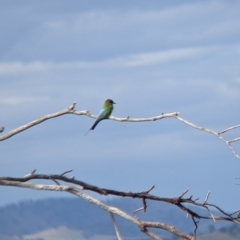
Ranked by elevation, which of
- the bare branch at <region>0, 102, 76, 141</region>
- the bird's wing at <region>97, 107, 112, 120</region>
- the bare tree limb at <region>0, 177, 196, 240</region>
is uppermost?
the bird's wing at <region>97, 107, 112, 120</region>

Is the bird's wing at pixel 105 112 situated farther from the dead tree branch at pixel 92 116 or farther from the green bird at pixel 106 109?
the dead tree branch at pixel 92 116

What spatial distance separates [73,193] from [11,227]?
606 ft

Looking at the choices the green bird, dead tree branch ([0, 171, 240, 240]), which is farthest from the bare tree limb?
the green bird

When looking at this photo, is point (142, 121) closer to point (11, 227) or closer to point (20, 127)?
point (20, 127)

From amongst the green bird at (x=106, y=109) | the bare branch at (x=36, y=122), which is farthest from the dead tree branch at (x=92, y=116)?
the green bird at (x=106, y=109)

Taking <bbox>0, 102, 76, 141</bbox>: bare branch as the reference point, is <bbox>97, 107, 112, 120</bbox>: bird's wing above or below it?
above

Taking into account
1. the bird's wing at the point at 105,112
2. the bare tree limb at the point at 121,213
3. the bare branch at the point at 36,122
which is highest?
the bird's wing at the point at 105,112

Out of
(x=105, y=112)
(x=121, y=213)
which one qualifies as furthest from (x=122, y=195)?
(x=105, y=112)

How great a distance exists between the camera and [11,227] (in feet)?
636

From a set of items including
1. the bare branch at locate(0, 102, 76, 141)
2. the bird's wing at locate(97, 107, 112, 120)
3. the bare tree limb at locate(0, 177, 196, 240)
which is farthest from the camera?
the bird's wing at locate(97, 107, 112, 120)

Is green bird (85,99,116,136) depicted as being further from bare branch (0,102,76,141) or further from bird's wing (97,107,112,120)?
bare branch (0,102,76,141)

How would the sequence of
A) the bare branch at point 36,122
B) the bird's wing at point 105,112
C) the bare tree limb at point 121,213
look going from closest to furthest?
the bare tree limb at point 121,213, the bare branch at point 36,122, the bird's wing at point 105,112

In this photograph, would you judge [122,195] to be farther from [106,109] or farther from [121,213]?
[106,109]

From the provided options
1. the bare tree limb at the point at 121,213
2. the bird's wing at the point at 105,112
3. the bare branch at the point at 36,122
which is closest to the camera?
the bare tree limb at the point at 121,213
